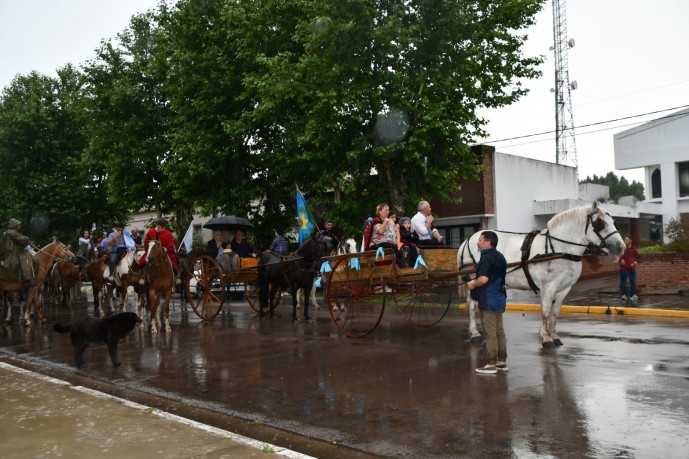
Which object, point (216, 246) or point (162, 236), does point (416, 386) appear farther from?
point (216, 246)

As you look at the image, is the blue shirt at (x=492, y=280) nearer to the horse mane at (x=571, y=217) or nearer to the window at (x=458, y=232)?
the horse mane at (x=571, y=217)

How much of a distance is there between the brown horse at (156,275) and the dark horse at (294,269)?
8.65ft

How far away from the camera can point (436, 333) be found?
1256 centimetres

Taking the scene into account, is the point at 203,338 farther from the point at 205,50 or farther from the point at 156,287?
the point at 205,50

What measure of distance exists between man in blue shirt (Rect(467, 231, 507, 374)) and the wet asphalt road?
26cm

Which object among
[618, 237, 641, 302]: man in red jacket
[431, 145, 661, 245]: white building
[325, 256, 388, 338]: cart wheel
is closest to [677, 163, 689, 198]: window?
[431, 145, 661, 245]: white building

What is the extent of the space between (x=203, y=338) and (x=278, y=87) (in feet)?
35.2

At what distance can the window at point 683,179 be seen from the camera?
116 feet

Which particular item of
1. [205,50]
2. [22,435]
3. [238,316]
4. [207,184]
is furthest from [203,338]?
[205,50]

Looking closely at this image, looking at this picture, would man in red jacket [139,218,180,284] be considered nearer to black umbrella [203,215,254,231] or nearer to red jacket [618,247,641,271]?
black umbrella [203,215,254,231]

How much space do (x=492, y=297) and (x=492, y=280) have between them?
0.24 m

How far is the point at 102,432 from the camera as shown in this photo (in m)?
6.21

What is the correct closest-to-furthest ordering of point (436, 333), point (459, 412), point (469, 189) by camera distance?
point (459, 412), point (436, 333), point (469, 189)

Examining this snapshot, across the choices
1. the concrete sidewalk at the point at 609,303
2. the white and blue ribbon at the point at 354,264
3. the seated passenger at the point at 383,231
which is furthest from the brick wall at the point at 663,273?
the white and blue ribbon at the point at 354,264
